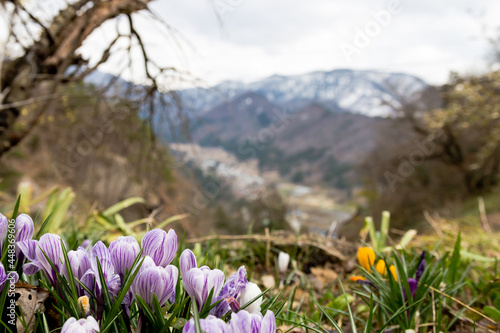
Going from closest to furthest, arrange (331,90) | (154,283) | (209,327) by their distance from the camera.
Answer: (209,327), (154,283), (331,90)

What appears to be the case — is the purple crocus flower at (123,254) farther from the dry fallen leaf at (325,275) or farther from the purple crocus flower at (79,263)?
the dry fallen leaf at (325,275)

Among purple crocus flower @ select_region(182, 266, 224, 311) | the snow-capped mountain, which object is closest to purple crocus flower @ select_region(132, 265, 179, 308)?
purple crocus flower @ select_region(182, 266, 224, 311)

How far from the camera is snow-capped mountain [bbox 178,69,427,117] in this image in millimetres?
3914

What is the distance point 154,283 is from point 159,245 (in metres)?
0.09

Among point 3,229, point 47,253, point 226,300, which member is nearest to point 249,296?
point 226,300

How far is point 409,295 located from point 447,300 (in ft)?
1.32

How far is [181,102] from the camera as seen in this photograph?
12.1 feet

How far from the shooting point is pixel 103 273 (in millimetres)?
727

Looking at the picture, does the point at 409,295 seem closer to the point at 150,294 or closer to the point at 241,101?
the point at 150,294

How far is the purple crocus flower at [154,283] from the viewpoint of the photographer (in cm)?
67

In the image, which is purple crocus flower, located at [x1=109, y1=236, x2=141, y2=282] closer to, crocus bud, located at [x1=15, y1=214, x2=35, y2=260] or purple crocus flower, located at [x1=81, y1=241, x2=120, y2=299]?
purple crocus flower, located at [x1=81, y1=241, x2=120, y2=299]

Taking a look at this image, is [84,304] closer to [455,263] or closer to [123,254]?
[123,254]

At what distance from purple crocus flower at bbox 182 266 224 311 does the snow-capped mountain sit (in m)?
2.83

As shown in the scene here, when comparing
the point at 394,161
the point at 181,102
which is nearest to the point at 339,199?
the point at 394,161
